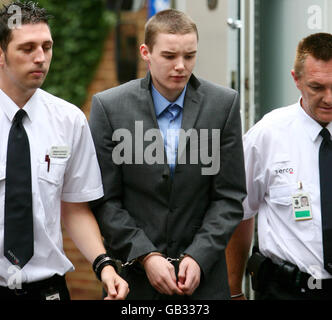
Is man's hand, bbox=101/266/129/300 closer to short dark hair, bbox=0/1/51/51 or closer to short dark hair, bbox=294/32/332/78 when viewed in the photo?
short dark hair, bbox=0/1/51/51

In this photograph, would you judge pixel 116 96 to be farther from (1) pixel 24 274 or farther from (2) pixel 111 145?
(1) pixel 24 274

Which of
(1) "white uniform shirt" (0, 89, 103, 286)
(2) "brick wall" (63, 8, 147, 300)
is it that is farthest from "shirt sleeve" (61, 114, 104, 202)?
(2) "brick wall" (63, 8, 147, 300)

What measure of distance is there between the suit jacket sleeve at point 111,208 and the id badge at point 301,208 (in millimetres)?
648

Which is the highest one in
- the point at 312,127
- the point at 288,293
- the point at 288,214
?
the point at 312,127

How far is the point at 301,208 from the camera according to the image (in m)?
3.08

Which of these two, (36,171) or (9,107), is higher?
(9,107)

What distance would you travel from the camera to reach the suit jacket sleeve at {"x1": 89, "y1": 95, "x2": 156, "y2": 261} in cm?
288

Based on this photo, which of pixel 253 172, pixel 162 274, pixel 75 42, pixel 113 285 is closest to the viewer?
pixel 113 285

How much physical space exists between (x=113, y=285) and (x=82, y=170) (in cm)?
50

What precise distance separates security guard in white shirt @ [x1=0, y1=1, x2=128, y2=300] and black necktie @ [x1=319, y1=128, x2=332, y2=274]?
887 millimetres

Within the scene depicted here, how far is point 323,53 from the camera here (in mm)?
3129

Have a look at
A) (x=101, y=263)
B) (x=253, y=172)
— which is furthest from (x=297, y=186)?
(x=101, y=263)

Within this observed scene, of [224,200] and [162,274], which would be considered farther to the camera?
[224,200]

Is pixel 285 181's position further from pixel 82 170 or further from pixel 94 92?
pixel 94 92
